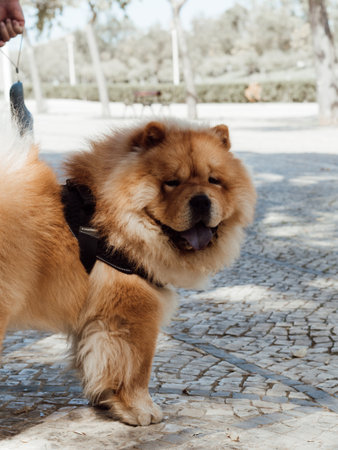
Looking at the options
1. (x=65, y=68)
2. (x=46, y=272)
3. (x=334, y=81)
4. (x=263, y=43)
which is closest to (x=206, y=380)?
(x=46, y=272)

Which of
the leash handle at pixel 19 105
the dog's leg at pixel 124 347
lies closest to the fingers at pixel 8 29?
the leash handle at pixel 19 105

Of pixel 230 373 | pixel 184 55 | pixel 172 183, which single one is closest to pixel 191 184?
pixel 172 183

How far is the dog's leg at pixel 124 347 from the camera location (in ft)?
9.94

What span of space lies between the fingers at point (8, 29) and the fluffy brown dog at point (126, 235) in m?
1.14

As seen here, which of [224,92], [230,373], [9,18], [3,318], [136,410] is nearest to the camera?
[3,318]

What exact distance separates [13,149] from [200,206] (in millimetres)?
932

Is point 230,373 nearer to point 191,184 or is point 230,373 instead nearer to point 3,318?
point 191,184

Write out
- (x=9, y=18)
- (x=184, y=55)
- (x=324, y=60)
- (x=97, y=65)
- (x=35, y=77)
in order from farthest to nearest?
(x=35, y=77) → (x=97, y=65) → (x=184, y=55) → (x=324, y=60) → (x=9, y=18)

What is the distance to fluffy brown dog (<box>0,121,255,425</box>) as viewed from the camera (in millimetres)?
2898

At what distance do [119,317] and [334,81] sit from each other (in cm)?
1872

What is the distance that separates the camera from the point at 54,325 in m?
3.11

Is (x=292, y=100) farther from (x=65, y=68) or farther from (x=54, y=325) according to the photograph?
(x=65, y=68)

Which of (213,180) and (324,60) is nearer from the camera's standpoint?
(213,180)

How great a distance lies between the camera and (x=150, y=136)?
3.06m
